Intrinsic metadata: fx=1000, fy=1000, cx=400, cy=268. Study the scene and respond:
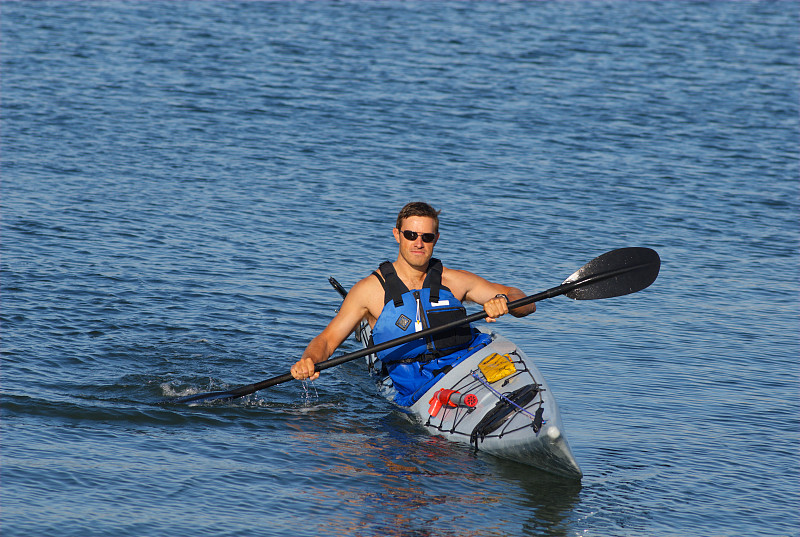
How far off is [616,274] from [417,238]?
1476mm

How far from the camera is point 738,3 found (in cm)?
2783

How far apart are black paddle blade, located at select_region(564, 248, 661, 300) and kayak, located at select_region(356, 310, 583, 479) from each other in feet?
2.18

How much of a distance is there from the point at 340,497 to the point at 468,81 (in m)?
13.9

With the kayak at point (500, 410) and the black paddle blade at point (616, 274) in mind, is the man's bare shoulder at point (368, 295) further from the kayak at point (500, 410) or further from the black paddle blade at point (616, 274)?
the black paddle blade at point (616, 274)

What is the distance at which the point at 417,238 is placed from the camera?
20.9ft

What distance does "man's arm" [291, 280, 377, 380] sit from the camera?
6.11 meters

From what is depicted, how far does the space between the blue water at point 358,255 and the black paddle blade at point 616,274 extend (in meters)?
0.87

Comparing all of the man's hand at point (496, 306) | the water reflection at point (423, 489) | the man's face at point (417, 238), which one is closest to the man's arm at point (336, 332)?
the man's face at point (417, 238)

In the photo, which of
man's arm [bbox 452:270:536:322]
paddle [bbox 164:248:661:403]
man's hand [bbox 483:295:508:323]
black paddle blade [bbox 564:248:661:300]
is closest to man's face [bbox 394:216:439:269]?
man's arm [bbox 452:270:536:322]

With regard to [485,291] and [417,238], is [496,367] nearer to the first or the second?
[485,291]

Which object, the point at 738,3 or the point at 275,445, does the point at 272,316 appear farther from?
the point at 738,3

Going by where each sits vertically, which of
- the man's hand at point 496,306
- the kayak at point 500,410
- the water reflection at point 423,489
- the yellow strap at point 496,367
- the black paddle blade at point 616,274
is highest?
the black paddle blade at point 616,274

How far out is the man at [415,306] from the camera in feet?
20.8

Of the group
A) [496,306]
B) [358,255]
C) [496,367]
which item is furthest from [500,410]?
[358,255]
